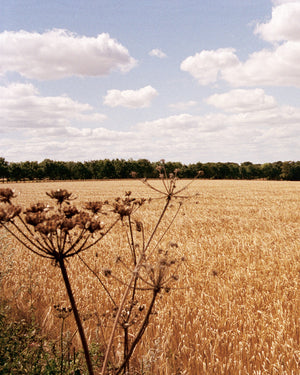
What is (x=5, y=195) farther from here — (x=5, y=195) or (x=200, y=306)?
(x=200, y=306)

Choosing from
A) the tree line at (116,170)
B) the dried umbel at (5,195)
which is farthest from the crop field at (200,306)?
the tree line at (116,170)

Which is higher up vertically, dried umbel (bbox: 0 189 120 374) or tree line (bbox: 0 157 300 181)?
tree line (bbox: 0 157 300 181)

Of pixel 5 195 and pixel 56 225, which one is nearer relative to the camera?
pixel 56 225

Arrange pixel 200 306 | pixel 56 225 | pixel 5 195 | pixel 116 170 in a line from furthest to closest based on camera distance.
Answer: pixel 116 170, pixel 200 306, pixel 5 195, pixel 56 225

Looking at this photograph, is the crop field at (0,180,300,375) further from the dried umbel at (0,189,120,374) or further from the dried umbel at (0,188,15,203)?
the dried umbel at (0,189,120,374)

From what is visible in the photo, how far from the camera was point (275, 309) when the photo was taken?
387 centimetres

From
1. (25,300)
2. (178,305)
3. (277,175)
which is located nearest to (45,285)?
(25,300)

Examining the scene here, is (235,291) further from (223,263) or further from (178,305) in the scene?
(223,263)

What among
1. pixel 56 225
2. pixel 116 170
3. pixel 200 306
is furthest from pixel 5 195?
pixel 116 170

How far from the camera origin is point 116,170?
114m

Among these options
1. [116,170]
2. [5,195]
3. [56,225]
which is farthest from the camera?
[116,170]

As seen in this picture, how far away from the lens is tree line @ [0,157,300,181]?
102m

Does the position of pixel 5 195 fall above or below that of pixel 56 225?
above

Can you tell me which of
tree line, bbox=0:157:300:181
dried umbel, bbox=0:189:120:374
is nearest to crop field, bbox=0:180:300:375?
dried umbel, bbox=0:189:120:374
